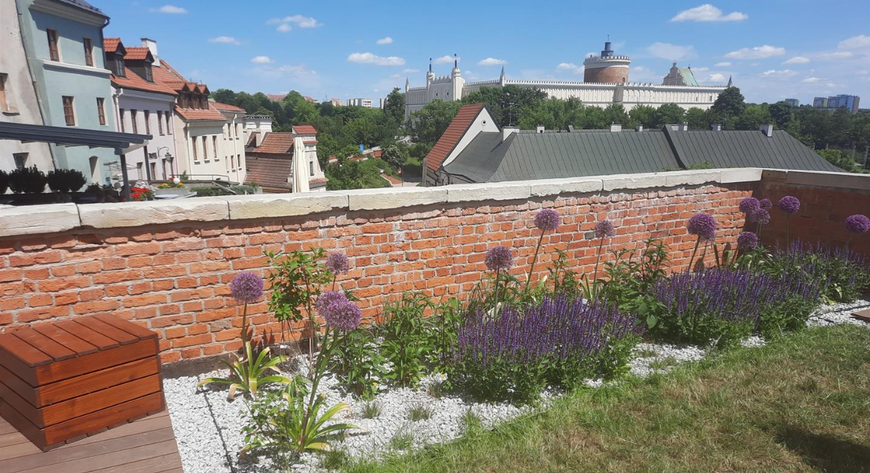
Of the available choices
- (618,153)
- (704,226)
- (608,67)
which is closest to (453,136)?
(618,153)

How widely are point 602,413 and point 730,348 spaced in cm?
175

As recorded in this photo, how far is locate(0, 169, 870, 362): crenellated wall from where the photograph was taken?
11.0ft

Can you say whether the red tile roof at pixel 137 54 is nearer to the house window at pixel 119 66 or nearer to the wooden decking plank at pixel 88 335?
the house window at pixel 119 66

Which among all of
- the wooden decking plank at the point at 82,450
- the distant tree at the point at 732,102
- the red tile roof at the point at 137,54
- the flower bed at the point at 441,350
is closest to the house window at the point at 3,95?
the red tile roof at the point at 137,54

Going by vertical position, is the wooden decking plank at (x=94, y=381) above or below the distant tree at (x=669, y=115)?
below

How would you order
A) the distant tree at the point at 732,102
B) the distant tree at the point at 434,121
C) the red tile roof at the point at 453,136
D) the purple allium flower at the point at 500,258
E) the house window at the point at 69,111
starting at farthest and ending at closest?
1. the distant tree at the point at 732,102
2. the distant tree at the point at 434,121
3. the red tile roof at the point at 453,136
4. the house window at the point at 69,111
5. the purple allium flower at the point at 500,258

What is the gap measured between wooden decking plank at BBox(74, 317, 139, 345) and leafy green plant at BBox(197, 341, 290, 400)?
0.77 m

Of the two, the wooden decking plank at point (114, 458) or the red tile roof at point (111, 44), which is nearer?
the wooden decking plank at point (114, 458)

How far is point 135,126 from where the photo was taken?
28.7 m

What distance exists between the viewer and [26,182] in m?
8.00

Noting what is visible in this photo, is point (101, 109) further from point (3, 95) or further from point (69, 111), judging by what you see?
point (3, 95)

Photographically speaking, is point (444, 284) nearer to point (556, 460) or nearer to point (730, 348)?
point (556, 460)

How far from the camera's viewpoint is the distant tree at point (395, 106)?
131375 mm

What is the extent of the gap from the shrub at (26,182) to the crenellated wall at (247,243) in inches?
237
